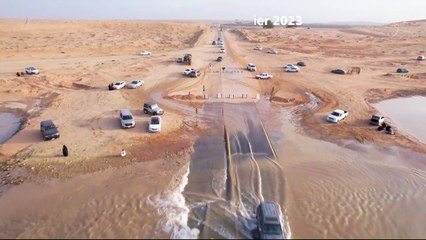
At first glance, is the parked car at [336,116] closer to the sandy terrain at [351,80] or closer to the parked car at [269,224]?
the sandy terrain at [351,80]

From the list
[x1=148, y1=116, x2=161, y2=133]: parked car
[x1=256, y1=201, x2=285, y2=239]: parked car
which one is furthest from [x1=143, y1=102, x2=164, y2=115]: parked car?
[x1=256, y1=201, x2=285, y2=239]: parked car

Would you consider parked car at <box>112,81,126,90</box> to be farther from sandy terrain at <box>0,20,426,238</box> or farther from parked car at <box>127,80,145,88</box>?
sandy terrain at <box>0,20,426,238</box>

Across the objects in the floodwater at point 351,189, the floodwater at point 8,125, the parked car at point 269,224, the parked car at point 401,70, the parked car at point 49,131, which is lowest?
the floodwater at point 351,189

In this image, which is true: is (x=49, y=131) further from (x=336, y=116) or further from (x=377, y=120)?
(x=377, y=120)

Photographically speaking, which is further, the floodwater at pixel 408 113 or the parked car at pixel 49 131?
the floodwater at pixel 408 113

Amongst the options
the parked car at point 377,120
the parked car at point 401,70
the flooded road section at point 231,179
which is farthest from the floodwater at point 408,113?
the flooded road section at point 231,179

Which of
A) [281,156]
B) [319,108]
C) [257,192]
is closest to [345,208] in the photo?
[257,192]
